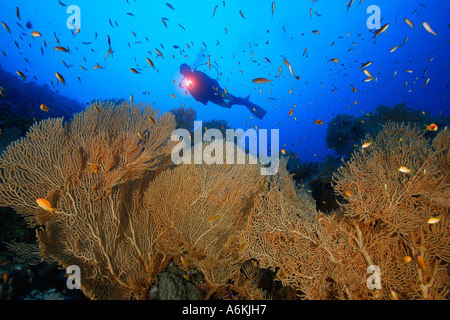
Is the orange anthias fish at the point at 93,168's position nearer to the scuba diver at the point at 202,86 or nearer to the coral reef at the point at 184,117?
the coral reef at the point at 184,117

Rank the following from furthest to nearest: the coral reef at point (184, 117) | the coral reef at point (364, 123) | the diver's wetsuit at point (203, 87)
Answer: the diver's wetsuit at point (203, 87) < the coral reef at point (364, 123) < the coral reef at point (184, 117)

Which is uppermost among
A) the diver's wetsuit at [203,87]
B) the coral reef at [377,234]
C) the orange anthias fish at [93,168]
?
the diver's wetsuit at [203,87]

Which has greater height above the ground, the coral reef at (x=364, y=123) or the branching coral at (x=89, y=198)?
the coral reef at (x=364, y=123)

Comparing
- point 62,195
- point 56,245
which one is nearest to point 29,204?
point 62,195

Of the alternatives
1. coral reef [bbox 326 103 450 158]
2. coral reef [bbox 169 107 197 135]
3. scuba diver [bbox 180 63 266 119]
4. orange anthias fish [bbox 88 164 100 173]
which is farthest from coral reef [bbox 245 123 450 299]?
scuba diver [bbox 180 63 266 119]

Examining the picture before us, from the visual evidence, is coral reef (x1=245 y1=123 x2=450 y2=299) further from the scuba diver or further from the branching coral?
the scuba diver

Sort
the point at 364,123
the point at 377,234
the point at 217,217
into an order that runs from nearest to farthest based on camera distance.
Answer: the point at 377,234
the point at 217,217
the point at 364,123

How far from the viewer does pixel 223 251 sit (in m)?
3.53

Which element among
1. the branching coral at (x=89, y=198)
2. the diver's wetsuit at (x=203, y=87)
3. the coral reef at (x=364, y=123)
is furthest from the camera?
the diver's wetsuit at (x=203, y=87)

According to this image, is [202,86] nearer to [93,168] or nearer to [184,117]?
[184,117]

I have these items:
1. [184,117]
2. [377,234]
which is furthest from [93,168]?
[184,117]

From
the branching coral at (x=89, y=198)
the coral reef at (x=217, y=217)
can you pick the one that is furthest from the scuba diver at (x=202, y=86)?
the branching coral at (x=89, y=198)
